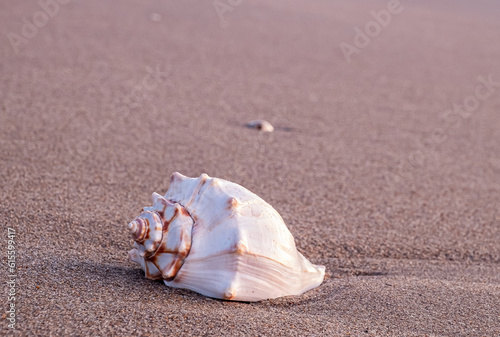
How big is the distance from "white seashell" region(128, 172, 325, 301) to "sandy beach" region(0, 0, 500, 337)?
79mm

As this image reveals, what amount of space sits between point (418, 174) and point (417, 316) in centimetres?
221

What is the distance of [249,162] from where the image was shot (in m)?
4.25

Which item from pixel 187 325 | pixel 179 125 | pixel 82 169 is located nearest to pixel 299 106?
pixel 179 125

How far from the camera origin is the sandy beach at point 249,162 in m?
2.30

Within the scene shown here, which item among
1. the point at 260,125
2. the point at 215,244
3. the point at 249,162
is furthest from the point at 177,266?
the point at 260,125

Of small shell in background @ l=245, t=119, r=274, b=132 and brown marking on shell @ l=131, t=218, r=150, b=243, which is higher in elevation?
brown marking on shell @ l=131, t=218, r=150, b=243

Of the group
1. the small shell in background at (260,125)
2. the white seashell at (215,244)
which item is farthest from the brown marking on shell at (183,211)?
the small shell in background at (260,125)

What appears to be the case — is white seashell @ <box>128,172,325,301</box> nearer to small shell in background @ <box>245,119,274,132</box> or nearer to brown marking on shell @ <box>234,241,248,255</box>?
brown marking on shell @ <box>234,241,248,255</box>

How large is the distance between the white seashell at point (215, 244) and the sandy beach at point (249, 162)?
8cm

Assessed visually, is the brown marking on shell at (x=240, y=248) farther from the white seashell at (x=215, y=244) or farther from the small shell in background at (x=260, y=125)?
the small shell in background at (x=260, y=125)

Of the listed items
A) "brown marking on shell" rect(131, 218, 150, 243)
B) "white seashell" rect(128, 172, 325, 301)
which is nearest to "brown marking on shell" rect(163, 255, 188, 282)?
"white seashell" rect(128, 172, 325, 301)

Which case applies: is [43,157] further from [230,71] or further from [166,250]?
[230,71]

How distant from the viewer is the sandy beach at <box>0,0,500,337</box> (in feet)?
7.55

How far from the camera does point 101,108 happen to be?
199 inches
